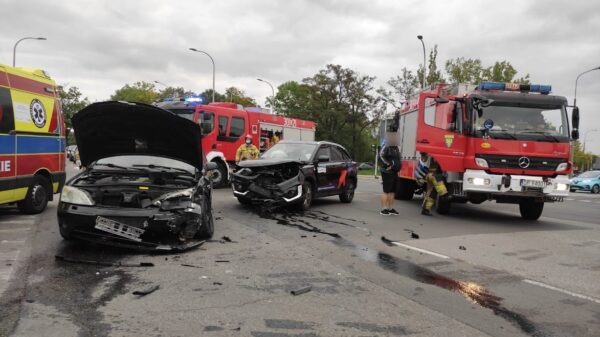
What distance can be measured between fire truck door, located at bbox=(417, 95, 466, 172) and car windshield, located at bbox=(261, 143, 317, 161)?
2701mm

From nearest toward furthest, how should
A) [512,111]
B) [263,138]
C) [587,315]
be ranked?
[587,315] → [512,111] → [263,138]

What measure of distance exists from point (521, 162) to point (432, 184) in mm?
2026

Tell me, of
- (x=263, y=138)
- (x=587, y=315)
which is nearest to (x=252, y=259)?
(x=587, y=315)

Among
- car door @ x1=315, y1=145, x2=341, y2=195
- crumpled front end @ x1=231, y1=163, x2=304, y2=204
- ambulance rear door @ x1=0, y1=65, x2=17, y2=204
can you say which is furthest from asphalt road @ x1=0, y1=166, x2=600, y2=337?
car door @ x1=315, y1=145, x2=341, y2=195

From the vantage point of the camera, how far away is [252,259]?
627 centimetres

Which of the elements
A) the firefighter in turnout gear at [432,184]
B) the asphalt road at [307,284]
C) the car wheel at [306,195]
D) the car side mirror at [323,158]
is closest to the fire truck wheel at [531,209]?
the firefighter in turnout gear at [432,184]

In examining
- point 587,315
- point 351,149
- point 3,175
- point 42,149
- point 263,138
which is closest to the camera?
point 587,315

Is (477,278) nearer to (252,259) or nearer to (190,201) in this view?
(252,259)

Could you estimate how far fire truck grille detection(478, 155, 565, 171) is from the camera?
10.2 m

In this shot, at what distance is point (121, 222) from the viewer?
615 cm

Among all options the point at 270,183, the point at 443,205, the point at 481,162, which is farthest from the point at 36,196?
the point at 481,162

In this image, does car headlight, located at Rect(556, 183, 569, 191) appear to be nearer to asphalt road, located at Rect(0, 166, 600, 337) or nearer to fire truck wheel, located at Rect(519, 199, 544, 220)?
fire truck wheel, located at Rect(519, 199, 544, 220)

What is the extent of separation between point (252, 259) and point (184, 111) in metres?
10.1

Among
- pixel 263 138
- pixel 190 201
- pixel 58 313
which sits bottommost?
pixel 58 313
